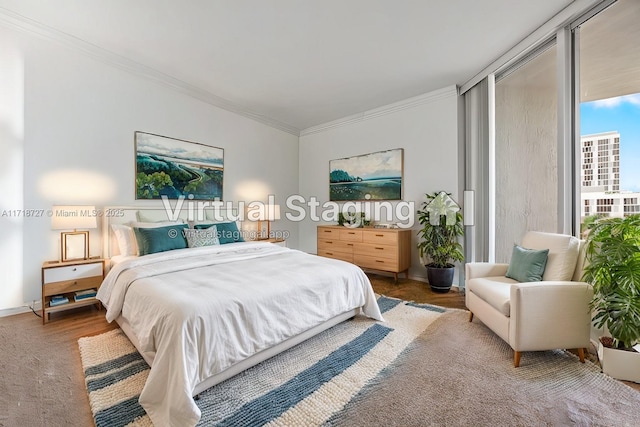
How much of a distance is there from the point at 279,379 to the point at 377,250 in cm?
270

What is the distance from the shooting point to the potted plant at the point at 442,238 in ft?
12.0

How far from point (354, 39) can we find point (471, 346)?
10.2 feet

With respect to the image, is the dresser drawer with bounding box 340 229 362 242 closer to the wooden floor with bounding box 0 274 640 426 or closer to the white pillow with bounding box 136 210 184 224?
the wooden floor with bounding box 0 274 640 426

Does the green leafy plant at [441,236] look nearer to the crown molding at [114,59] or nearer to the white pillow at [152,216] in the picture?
the crown molding at [114,59]

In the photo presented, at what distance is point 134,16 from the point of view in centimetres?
251

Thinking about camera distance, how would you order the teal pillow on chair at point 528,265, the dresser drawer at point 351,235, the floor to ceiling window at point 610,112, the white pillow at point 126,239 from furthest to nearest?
the dresser drawer at point 351,235 → the white pillow at point 126,239 → the teal pillow on chair at point 528,265 → the floor to ceiling window at point 610,112

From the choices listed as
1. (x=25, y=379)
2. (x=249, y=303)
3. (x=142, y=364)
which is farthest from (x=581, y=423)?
(x=25, y=379)

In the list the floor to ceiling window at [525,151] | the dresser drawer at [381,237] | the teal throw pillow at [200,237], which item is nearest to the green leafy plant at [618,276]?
the floor to ceiling window at [525,151]

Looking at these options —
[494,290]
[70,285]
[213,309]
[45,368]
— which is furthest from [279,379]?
[70,285]

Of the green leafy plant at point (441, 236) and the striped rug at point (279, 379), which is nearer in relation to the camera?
the striped rug at point (279, 379)

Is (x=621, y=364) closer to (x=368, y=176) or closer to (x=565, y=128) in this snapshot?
(x=565, y=128)

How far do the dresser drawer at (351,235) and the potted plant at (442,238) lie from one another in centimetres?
99

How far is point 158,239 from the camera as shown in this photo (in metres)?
3.06

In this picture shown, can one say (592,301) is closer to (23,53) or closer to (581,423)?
(581,423)
